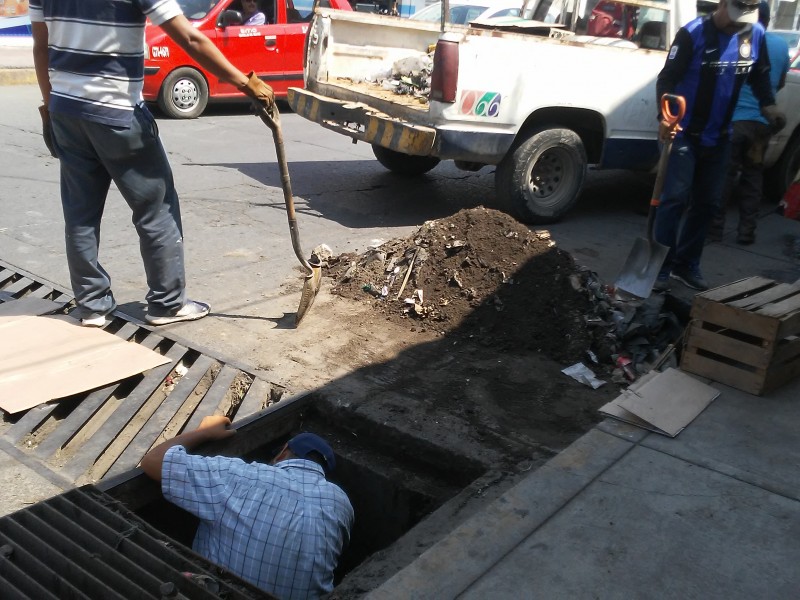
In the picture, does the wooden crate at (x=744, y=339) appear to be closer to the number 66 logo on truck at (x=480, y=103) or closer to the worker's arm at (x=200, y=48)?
the worker's arm at (x=200, y=48)

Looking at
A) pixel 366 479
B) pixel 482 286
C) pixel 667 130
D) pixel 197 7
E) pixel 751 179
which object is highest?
pixel 197 7

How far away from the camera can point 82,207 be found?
450 centimetres

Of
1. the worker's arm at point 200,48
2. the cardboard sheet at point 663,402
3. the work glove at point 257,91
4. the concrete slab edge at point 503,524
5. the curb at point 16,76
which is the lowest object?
the concrete slab edge at point 503,524

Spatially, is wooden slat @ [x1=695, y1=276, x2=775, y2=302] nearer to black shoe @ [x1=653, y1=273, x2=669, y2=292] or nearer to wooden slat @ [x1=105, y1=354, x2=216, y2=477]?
A: black shoe @ [x1=653, y1=273, x2=669, y2=292]

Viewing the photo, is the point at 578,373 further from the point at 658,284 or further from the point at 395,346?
the point at 658,284

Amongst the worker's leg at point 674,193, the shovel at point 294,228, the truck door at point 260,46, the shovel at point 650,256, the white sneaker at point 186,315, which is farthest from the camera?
the truck door at point 260,46

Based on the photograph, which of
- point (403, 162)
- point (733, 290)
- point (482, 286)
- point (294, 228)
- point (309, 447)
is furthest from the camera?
point (403, 162)

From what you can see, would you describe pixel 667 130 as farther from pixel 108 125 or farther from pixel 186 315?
pixel 108 125

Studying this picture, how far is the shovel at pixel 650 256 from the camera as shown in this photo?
5227mm

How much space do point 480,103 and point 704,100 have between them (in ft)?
5.82

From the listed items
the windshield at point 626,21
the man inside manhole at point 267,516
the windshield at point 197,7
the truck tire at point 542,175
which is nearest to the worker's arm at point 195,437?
the man inside manhole at point 267,516

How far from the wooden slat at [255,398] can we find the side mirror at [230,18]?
7.90 m

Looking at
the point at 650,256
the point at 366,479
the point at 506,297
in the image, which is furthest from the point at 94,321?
the point at 650,256

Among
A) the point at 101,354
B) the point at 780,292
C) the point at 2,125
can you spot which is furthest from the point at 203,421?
the point at 2,125
